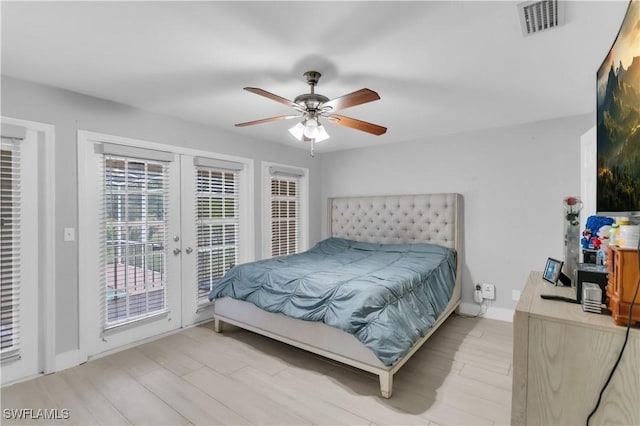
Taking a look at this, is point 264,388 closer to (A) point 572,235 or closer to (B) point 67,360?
(B) point 67,360

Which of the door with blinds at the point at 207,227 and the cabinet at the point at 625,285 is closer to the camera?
the cabinet at the point at 625,285

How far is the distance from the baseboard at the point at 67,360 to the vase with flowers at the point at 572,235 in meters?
3.65

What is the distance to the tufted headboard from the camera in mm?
3781

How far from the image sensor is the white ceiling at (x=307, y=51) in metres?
1.55

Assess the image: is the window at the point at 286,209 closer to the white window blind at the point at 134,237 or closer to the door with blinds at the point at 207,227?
the door with blinds at the point at 207,227

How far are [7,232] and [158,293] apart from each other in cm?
130

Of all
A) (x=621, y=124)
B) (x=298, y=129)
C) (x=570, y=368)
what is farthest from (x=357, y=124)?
(x=570, y=368)

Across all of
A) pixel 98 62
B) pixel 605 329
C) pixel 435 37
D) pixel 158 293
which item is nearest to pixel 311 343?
pixel 158 293

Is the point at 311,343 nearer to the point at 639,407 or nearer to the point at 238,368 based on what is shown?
the point at 238,368

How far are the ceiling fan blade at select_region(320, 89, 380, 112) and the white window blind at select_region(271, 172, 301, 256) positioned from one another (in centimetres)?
227

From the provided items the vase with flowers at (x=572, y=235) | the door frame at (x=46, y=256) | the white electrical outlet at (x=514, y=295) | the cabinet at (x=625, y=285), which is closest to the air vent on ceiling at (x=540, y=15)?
the vase with flowers at (x=572, y=235)

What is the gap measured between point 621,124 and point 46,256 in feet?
12.0

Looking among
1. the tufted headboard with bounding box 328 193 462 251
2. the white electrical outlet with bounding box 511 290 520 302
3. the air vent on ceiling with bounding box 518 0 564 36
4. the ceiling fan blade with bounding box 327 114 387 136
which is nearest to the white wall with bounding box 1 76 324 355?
the ceiling fan blade with bounding box 327 114 387 136

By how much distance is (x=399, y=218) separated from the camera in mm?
4176
